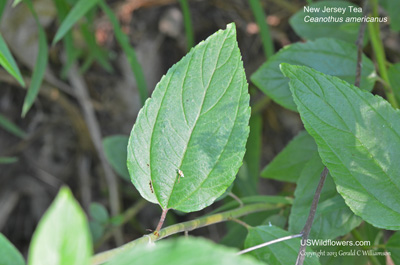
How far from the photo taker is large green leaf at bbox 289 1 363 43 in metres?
0.76

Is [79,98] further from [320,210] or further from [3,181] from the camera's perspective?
[320,210]

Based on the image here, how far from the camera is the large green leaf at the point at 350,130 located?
42cm

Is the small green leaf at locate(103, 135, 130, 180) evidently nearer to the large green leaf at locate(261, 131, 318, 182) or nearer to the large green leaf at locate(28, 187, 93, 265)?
the large green leaf at locate(261, 131, 318, 182)

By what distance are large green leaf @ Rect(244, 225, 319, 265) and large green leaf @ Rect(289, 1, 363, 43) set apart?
1.31 ft

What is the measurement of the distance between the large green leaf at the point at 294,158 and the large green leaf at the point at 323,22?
0.19 metres

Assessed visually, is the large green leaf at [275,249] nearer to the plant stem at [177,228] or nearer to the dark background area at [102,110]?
the plant stem at [177,228]

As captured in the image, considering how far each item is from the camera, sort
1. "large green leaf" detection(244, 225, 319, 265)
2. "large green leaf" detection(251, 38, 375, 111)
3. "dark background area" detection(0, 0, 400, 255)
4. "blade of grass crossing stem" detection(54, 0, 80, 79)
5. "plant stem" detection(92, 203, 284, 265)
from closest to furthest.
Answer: "plant stem" detection(92, 203, 284, 265)
"large green leaf" detection(244, 225, 319, 265)
"large green leaf" detection(251, 38, 375, 111)
"blade of grass crossing stem" detection(54, 0, 80, 79)
"dark background area" detection(0, 0, 400, 255)

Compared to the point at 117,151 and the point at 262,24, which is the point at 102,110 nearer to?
the point at 117,151

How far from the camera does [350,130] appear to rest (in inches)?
16.5

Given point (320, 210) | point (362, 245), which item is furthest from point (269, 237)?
point (362, 245)

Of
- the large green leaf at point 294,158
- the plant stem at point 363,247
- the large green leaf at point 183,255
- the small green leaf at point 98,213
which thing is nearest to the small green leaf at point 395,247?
the plant stem at point 363,247

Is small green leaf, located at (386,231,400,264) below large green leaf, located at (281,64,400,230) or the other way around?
below

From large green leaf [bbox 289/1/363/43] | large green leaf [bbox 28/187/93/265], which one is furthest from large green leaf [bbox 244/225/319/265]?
large green leaf [bbox 289/1/363/43]

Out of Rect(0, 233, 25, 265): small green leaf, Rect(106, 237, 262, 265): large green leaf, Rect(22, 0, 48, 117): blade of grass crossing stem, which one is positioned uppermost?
Rect(22, 0, 48, 117): blade of grass crossing stem
